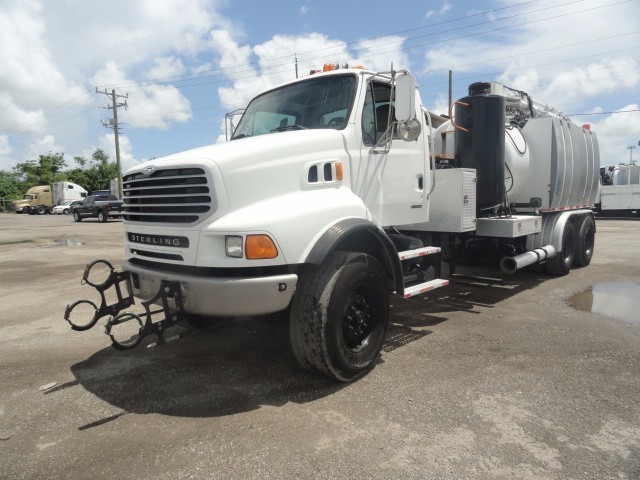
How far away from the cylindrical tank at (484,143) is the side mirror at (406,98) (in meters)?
2.58

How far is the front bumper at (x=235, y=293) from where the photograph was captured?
3.16 meters

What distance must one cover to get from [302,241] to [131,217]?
5.58ft

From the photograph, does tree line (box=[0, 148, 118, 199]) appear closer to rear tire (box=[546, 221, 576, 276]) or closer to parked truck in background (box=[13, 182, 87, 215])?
parked truck in background (box=[13, 182, 87, 215])

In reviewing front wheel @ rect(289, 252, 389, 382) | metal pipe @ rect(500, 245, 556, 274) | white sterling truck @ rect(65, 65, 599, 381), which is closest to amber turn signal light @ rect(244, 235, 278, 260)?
white sterling truck @ rect(65, 65, 599, 381)

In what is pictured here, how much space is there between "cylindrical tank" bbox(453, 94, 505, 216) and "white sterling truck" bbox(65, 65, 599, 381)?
57cm

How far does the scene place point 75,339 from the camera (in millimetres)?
5207

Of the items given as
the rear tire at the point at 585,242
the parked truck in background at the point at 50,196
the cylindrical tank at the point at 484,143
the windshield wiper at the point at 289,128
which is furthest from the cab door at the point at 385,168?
the parked truck in background at the point at 50,196

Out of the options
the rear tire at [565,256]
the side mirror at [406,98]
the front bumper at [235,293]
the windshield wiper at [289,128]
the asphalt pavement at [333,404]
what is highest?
the side mirror at [406,98]

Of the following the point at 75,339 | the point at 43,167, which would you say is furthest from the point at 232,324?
the point at 43,167

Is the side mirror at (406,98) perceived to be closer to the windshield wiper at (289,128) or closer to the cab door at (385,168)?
the cab door at (385,168)

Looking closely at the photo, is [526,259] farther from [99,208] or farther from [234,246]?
[99,208]

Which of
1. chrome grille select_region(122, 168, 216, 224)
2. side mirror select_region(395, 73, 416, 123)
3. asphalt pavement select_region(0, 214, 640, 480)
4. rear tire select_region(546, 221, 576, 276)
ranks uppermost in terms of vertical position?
side mirror select_region(395, 73, 416, 123)

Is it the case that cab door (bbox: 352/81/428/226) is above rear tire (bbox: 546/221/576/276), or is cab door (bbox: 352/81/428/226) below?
above

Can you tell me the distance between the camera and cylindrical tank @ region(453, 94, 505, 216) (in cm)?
637
